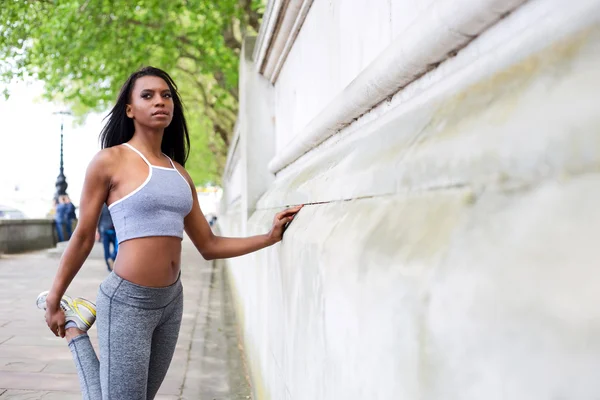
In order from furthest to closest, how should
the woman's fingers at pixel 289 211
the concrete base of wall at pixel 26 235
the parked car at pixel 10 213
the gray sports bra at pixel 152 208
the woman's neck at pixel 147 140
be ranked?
the parked car at pixel 10 213 < the concrete base of wall at pixel 26 235 < the woman's fingers at pixel 289 211 < the woman's neck at pixel 147 140 < the gray sports bra at pixel 152 208

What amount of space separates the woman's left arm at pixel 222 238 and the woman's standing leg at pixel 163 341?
13.3 inches

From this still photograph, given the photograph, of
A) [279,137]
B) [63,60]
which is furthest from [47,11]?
[279,137]

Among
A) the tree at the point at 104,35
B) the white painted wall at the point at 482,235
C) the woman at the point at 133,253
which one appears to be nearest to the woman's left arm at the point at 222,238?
the woman at the point at 133,253

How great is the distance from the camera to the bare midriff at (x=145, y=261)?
7.82ft

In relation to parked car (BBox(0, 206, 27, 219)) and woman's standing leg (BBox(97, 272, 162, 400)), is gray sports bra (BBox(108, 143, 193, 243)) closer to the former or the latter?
woman's standing leg (BBox(97, 272, 162, 400))

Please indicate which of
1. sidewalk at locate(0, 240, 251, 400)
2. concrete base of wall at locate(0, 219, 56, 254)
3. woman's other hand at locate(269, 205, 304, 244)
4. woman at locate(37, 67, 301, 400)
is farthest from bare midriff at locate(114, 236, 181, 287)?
concrete base of wall at locate(0, 219, 56, 254)

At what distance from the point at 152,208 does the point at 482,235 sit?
1.69 metres

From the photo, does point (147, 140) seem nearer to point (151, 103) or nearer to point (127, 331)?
point (151, 103)

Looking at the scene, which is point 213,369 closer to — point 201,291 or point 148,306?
point 148,306

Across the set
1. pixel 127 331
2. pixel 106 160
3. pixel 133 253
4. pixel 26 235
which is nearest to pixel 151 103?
pixel 106 160

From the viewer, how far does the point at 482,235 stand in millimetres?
893

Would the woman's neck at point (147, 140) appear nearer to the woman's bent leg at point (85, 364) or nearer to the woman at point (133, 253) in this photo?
the woman at point (133, 253)

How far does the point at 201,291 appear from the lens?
10.3 metres

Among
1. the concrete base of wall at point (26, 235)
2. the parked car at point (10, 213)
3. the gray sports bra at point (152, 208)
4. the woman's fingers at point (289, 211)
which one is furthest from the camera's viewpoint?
the parked car at point (10, 213)
